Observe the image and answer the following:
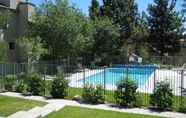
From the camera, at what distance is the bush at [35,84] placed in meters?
14.2

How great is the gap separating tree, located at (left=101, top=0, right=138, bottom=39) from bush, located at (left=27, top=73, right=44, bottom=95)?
2517 cm

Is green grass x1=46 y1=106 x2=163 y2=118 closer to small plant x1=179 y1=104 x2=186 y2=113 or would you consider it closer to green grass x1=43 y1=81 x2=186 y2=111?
small plant x1=179 y1=104 x2=186 y2=113

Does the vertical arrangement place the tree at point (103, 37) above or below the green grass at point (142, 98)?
above

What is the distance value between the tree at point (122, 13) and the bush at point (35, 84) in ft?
82.6

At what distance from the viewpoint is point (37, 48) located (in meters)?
22.0

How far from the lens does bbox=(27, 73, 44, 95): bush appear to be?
14.2 metres

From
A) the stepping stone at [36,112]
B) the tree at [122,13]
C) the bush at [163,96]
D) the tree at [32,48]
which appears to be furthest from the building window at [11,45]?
the tree at [122,13]

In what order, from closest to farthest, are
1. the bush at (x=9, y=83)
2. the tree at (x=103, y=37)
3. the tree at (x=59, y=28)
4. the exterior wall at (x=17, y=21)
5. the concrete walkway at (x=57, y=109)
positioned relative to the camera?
the concrete walkway at (x=57, y=109), the bush at (x=9, y=83), the tree at (x=59, y=28), the exterior wall at (x=17, y=21), the tree at (x=103, y=37)

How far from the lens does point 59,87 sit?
13.7 meters

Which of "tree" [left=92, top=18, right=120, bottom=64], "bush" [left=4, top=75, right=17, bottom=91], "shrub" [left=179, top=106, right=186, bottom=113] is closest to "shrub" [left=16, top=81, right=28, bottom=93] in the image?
"bush" [left=4, top=75, right=17, bottom=91]

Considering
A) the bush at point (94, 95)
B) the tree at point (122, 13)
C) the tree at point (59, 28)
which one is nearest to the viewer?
the bush at point (94, 95)

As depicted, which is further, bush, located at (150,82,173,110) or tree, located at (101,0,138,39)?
tree, located at (101,0,138,39)

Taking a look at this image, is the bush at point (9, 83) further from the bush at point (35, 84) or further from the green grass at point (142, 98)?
the green grass at point (142, 98)

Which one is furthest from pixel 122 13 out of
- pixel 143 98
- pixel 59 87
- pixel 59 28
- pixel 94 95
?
pixel 94 95
